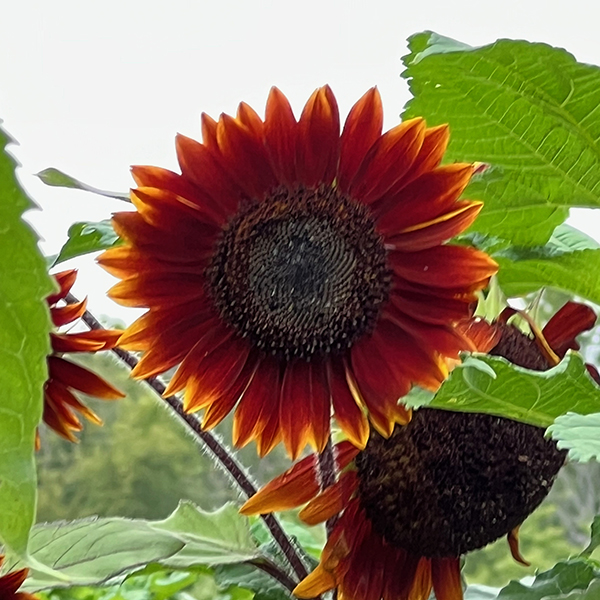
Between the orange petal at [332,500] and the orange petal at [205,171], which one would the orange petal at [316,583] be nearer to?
the orange petal at [332,500]

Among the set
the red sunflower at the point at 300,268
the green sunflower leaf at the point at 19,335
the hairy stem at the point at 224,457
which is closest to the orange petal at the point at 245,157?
the red sunflower at the point at 300,268

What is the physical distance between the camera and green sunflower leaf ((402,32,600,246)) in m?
0.34

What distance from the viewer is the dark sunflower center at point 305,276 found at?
0.33 m

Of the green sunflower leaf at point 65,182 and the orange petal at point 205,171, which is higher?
the green sunflower leaf at point 65,182

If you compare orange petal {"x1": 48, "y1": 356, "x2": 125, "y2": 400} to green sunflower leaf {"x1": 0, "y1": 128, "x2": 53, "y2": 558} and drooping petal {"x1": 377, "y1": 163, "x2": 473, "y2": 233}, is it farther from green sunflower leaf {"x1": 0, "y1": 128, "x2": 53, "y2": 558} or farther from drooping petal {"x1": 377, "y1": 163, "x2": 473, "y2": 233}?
green sunflower leaf {"x1": 0, "y1": 128, "x2": 53, "y2": 558}

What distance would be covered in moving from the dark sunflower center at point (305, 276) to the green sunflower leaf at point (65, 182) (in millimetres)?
58

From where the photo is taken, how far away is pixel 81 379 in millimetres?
387

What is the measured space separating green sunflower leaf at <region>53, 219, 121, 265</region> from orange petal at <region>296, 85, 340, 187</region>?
0.09 meters

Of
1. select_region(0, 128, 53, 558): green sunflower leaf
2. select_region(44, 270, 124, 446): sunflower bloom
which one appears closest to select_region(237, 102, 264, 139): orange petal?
select_region(44, 270, 124, 446): sunflower bloom

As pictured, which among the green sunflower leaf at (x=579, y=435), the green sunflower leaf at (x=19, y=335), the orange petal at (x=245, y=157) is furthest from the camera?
the orange petal at (x=245, y=157)

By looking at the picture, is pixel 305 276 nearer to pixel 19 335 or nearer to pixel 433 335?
pixel 433 335

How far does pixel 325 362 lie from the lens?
13.3 inches

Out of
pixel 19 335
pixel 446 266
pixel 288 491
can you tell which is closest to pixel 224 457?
pixel 288 491

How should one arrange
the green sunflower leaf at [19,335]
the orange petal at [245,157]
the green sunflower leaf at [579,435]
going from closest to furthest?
1. the green sunflower leaf at [19,335]
2. the green sunflower leaf at [579,435]
3. the orange petal at [245,157]
